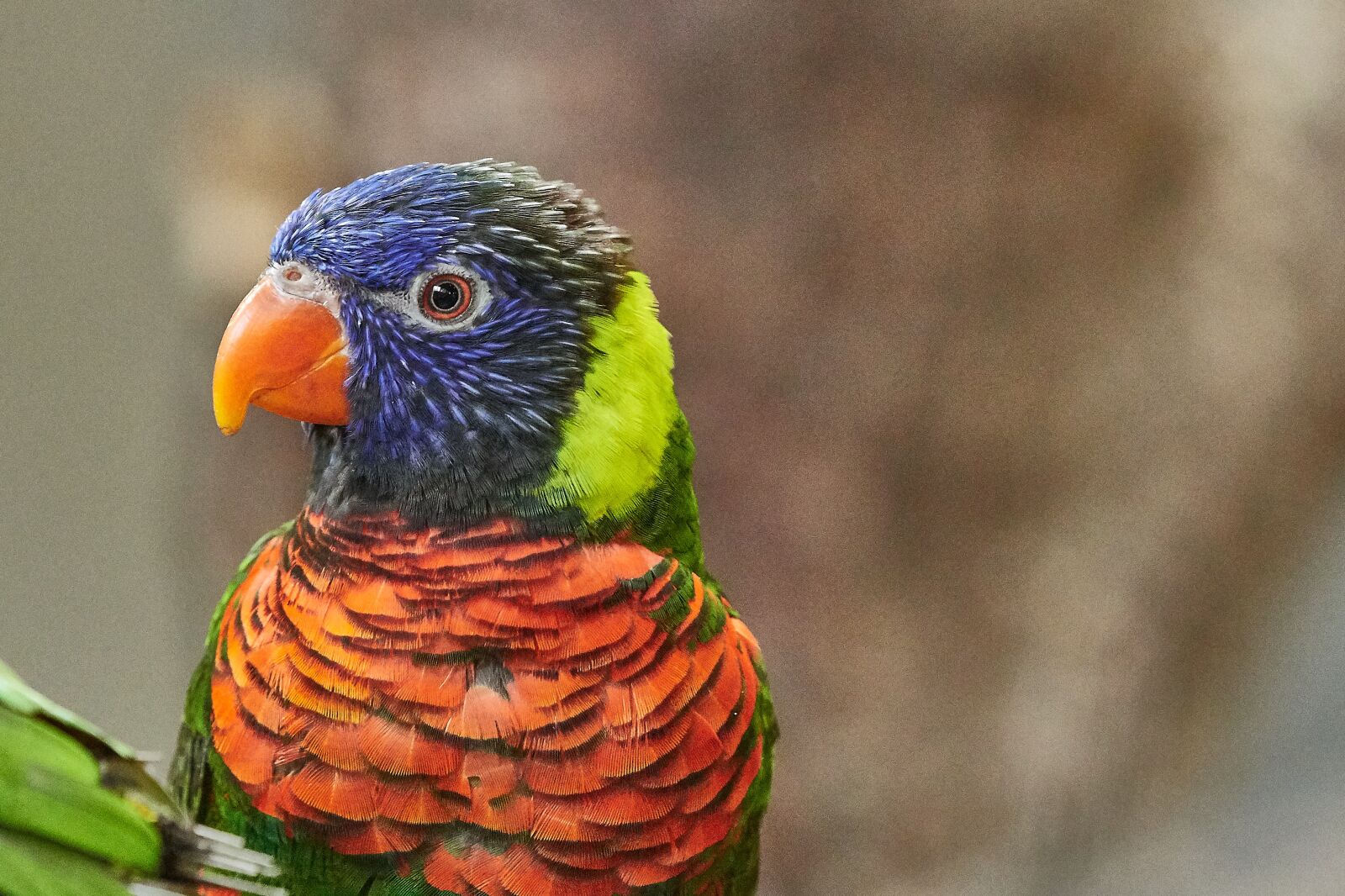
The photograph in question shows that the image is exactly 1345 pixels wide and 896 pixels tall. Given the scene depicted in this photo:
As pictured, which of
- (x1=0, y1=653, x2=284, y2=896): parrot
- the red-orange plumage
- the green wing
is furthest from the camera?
the green wing

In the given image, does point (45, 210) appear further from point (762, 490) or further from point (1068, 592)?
point (1068, 592)

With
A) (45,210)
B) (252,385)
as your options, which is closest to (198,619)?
(45,210)

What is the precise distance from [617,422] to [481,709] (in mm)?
325

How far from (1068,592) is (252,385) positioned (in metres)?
1.90

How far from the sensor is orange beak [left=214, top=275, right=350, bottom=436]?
1.05m

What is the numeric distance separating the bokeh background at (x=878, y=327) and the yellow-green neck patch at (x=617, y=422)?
90cm

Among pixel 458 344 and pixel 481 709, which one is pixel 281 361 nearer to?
pixel 458 344

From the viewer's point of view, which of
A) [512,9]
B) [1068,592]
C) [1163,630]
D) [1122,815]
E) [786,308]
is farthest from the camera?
[1122,815]

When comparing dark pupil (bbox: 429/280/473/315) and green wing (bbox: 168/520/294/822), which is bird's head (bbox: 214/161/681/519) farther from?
green wing (bbox: 168/520/294/822)

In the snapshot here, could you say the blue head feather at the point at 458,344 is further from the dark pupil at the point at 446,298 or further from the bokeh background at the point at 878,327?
the bokeh background at the point at 878,327

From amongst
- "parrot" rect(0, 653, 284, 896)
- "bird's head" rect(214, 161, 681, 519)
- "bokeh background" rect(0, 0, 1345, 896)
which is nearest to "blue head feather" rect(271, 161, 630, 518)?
"bird's head" rect(214, 161, 681, 519)

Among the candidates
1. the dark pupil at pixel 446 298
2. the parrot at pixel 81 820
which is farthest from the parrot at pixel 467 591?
the parrot at pixel 81 820

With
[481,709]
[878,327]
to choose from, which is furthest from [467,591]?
[878,327]

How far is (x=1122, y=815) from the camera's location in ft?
8.99
